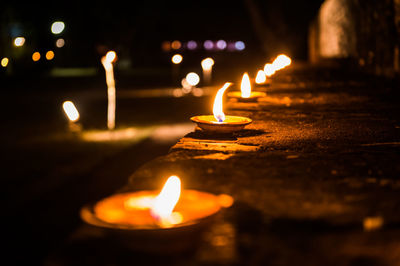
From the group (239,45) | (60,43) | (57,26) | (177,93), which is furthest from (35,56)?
(239,45)

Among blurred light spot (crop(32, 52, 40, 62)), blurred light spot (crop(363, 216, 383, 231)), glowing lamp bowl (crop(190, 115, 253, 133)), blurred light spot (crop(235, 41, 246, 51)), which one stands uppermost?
blurred light spot (crop(235, 41, 246, 51))

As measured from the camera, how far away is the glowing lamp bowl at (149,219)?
124cm

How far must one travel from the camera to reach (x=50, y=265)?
1.29m

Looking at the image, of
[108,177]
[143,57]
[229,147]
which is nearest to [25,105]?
[108,177]

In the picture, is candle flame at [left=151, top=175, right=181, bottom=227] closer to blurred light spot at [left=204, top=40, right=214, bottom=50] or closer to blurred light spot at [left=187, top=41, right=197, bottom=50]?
blurred light spot at [left=187, top=41, right=197, bottom=50]

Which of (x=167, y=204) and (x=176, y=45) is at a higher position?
(x=176, y=45)

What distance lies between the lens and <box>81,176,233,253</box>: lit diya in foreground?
1245 millimetres

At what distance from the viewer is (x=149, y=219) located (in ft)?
4.70

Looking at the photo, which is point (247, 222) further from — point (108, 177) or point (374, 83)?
point (108, 177)

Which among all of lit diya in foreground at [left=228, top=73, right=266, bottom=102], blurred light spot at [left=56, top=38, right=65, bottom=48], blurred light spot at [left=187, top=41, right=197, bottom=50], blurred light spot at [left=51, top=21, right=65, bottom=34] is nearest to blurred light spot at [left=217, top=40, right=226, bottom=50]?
blurred light spot at [left=187, top=41, right=197, bottom=50]

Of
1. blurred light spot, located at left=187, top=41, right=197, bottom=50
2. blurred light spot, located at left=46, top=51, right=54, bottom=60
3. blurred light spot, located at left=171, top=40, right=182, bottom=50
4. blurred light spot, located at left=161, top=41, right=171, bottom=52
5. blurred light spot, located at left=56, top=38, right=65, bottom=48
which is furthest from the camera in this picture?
blurred light spot, located at left=161, top=41, right=171, bottom=52

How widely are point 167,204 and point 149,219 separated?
61 millimetres

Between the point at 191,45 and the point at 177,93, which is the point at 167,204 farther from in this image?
the point at 191,45

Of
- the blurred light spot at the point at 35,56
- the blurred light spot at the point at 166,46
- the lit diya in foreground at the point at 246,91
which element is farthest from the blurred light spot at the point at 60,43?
the lit diya in foreground at the point at 246,91
